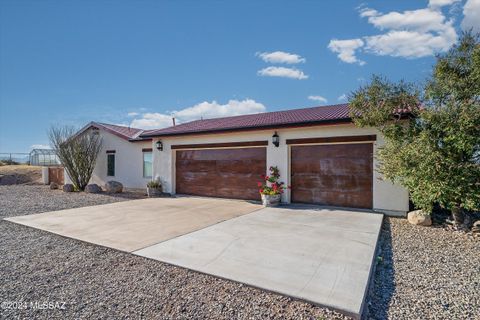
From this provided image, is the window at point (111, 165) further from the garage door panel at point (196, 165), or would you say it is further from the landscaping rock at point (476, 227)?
the landscaping rock at point (476, 227)

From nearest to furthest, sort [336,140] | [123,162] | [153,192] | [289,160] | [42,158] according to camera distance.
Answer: [336,140], [289,160], [153,192], [123,162], [42,158]

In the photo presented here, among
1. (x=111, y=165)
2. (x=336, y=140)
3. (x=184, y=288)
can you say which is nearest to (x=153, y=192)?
(x=111, y=165)

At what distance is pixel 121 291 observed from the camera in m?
3.08

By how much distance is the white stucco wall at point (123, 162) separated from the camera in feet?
47.6

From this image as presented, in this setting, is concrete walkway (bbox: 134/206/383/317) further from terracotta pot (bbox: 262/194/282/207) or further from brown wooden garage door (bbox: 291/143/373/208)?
terracotta pot (bbox: 262/194/282/207)

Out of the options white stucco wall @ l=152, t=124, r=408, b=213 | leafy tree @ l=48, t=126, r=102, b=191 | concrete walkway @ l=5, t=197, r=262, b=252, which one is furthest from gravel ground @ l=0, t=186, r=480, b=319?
leafy tree @ l=48, t=126, r=102, b=191

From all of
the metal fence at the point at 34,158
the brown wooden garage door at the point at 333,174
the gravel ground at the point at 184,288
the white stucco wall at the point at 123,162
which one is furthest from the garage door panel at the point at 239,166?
the metal fence at the point at 34,158

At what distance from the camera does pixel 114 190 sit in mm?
13391

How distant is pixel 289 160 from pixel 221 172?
10.4 feet

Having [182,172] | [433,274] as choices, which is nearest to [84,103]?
[182,172]

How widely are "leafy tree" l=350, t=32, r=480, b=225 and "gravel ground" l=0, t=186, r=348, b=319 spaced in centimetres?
469

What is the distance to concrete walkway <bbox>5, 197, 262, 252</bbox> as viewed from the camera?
5145mm

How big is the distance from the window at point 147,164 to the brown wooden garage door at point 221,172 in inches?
115

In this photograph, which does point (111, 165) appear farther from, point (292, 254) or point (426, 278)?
point (426, 278)
